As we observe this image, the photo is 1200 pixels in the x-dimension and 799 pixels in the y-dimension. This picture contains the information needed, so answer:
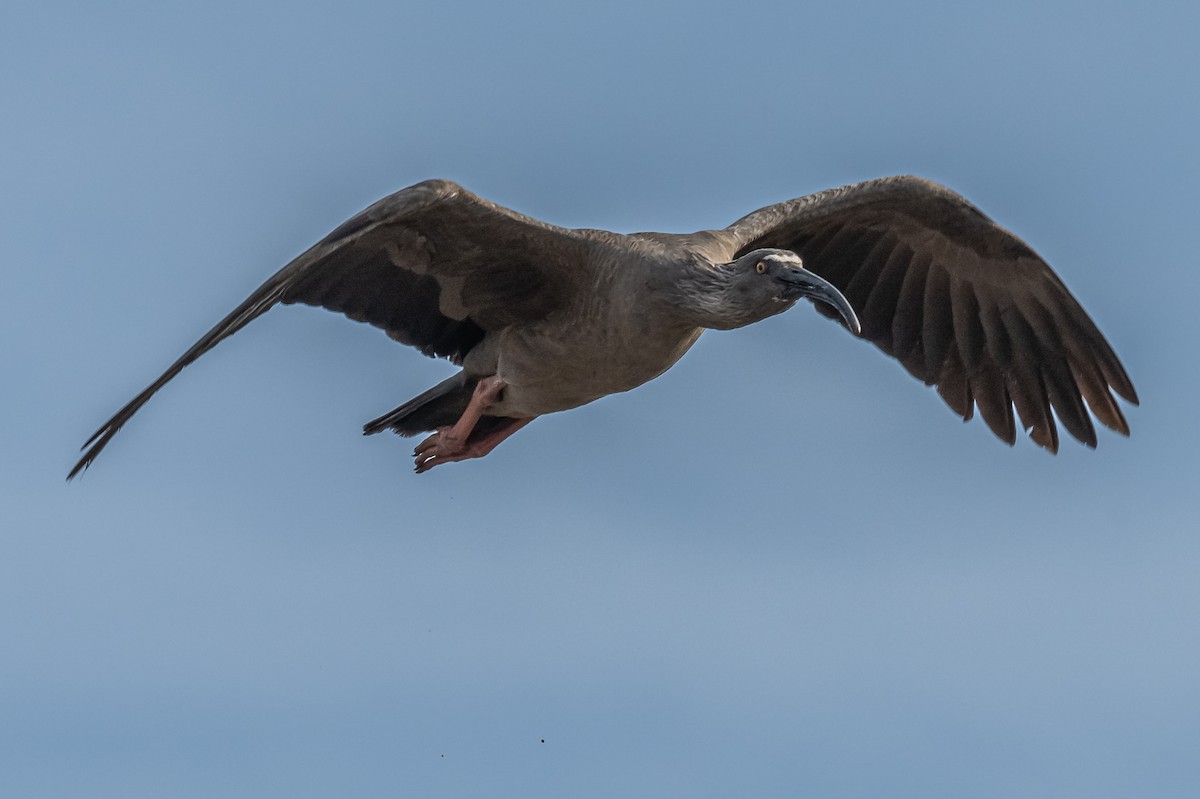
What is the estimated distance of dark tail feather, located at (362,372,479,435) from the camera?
1144 cm

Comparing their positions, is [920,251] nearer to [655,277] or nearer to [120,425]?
[655,277]

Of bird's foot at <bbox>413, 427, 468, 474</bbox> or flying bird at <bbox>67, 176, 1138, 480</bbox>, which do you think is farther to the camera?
bird's foot at <bbox>413, 427, 468, 474</bbox>

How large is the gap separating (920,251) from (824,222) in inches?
32.2

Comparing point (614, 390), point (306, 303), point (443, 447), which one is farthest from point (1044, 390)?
point (306, 303)

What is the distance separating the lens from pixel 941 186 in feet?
37.8

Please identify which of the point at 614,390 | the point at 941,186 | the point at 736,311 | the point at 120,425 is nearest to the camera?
the point at 120,425

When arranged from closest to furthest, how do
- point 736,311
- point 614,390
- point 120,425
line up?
1. point 120,425
2. point 736,311
3. point 614,390

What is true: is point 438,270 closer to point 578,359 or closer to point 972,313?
point 578,359

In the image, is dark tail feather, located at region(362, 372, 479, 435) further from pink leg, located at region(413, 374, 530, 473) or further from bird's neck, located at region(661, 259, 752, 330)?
bird's neck, located at region(661, 259, 752, 330)

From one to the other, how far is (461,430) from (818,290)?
9.68 ft

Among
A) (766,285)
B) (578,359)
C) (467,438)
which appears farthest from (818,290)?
(467,438)

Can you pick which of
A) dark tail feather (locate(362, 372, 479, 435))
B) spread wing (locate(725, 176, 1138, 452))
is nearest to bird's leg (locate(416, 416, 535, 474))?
dark tail feather (locate(362, 372, 479, 435))

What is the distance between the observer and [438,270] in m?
10.8

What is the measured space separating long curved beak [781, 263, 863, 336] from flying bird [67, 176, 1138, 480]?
0.01 m
